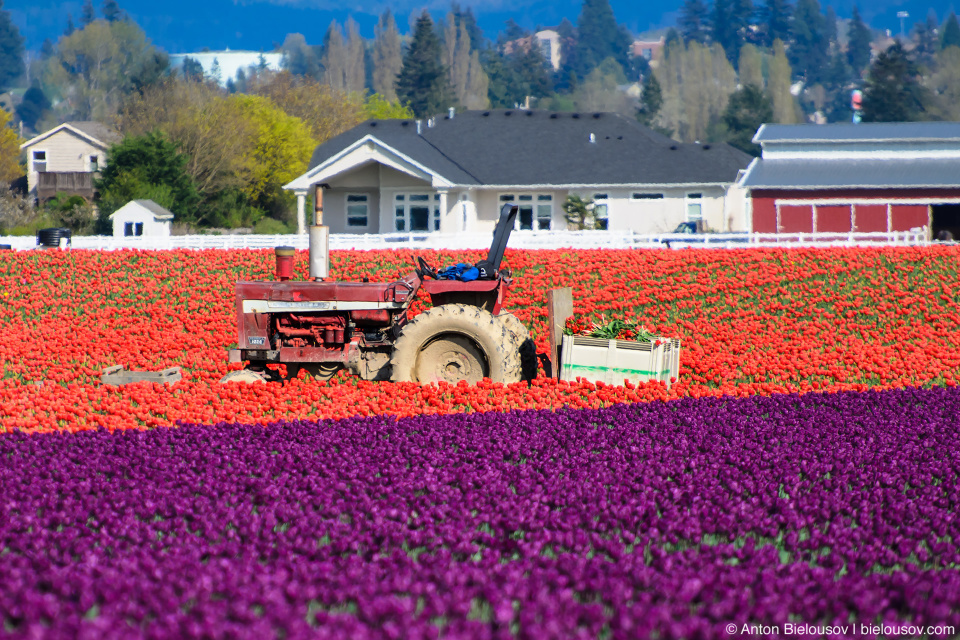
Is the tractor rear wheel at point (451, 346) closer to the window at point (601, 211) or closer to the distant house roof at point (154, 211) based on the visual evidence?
the window at point (601, 211)

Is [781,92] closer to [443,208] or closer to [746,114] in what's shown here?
[746,114]

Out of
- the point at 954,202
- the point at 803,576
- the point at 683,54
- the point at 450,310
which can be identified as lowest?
the point at 803,576

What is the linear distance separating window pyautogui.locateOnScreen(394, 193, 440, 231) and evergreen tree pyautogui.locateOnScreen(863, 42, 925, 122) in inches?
3040

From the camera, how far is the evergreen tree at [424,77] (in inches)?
4422

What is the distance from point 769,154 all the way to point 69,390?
112 feet

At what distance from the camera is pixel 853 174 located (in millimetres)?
38562

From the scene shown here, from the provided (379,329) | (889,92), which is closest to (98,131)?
(379,329)

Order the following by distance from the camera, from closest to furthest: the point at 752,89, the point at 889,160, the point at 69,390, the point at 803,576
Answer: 1. the point at 803,576
2. the point at 69,390
3. the point at 889,160
4. the point at 752,89

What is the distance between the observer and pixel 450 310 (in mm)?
12055

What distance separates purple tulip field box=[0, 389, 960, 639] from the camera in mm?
5289

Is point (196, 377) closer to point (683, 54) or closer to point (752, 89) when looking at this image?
point (752, 89)

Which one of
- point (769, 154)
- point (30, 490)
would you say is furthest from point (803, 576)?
point (769, 154)

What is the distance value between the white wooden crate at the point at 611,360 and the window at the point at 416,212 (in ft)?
83.6

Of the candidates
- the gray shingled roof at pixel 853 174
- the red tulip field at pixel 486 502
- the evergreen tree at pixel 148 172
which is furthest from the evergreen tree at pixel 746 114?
the red tulip field at pixel 486 502
